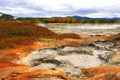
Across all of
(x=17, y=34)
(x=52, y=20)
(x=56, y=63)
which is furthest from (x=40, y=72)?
(x=52, y=20)

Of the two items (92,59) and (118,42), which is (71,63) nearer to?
(92,59)

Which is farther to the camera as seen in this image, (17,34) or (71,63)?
(17,34)

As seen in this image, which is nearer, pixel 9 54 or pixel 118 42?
pixel 9 54

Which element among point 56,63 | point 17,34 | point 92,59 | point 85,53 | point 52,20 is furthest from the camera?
point 52,20

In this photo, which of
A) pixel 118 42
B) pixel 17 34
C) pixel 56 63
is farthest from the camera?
pixel 17 34

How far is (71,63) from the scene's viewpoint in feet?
63.5

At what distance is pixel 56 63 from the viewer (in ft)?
63.4

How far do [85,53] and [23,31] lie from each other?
13.7 meters

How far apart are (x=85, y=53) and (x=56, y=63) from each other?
390cm

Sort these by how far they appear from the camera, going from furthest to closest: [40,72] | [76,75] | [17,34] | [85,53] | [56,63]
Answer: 1. [17,34]
2. [85,53]
3. [56,63]
4. [76,75]
5. [40,72]

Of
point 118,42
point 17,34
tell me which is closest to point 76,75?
point 118,42

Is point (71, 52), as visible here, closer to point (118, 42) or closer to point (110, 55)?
point (110, 55)

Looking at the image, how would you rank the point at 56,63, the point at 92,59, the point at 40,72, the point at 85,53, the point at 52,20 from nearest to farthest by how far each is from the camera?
the point at 40,72 < the point at 56,63 < the point at 92,59 < the point at 85,53 < the point at 52,20

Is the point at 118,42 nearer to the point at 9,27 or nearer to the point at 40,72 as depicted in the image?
the point at 9,27
